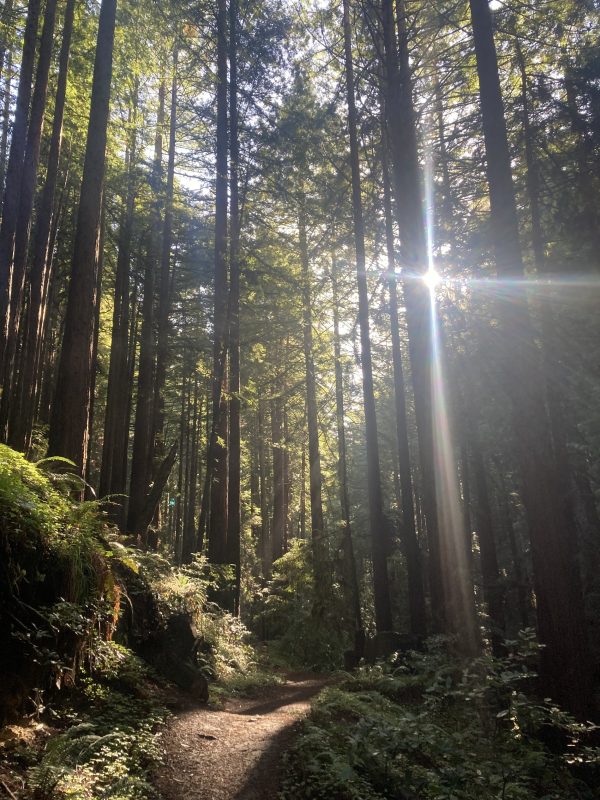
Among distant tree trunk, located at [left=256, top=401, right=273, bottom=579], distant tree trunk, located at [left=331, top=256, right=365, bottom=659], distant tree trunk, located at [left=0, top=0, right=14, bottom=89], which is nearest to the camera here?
distant tree trunk, located at [left=0, top=0, right=14, bottom=89]

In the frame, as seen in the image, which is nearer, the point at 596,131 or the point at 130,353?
the point at 596,131

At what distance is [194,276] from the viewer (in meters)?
22.1

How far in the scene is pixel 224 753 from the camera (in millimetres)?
5617

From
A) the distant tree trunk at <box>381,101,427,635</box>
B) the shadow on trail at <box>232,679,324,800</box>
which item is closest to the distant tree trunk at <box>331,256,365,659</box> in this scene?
the distant tree trunk at <box>381,101,427,635</box>

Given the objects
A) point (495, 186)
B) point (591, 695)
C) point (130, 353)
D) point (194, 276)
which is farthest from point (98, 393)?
point (591, 695)

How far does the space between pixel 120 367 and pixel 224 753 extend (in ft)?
48.1

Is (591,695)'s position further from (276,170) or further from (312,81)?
(312,81)

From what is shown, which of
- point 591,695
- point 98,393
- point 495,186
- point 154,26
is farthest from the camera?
point 98,393

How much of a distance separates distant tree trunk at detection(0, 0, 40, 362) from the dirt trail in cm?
653

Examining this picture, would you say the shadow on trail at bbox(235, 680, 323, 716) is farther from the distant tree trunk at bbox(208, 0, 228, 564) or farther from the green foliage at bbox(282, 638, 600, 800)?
the distant tree trunk at bbox(208, 0, 228, 564)

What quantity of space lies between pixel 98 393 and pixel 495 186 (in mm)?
20109

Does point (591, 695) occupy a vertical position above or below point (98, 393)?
below

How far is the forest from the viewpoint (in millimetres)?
5012

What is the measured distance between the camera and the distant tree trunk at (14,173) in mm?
9242
